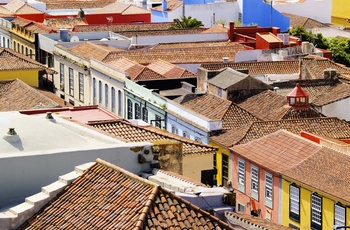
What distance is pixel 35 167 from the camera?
2091 centimetres

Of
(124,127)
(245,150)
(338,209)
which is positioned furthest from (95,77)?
(124,127)

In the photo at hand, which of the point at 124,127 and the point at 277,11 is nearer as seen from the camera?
the point at 124,127

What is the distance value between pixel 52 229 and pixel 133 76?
36.0 metres

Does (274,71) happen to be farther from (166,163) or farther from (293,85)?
(166,163)

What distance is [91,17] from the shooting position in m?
79.1

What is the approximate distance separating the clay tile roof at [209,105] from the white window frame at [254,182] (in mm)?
5677

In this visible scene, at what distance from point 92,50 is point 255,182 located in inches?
832

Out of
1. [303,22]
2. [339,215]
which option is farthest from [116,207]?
[303,22]

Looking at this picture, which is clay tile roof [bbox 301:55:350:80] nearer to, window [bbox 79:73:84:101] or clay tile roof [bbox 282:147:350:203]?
window [bbox 79:73:84:101]

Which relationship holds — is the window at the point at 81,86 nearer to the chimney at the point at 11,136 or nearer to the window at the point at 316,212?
the window at the point at 316,212

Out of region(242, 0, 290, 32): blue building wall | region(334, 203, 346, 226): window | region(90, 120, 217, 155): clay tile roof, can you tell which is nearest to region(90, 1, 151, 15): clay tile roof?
region(242, 0, 290, 32): blue building wall

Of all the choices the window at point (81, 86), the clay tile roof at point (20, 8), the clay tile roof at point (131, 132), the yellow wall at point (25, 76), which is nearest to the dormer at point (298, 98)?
the yellow wall at point (25, 76)

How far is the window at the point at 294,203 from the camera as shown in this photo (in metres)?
39.2

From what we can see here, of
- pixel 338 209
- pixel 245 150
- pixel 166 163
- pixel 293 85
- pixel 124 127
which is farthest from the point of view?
pixel 293 85
